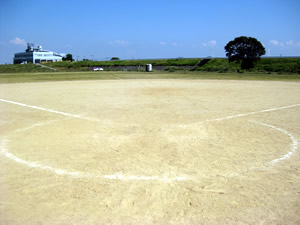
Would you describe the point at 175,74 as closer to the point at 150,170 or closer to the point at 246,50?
the point at 246,50

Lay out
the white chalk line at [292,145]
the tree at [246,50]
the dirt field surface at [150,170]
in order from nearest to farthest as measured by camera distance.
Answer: the dirt field surface at [150,170] < the white chalk line at [292,145] < the tree at [246,50]

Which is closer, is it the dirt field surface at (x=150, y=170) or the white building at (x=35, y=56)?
the dirt field surface at (x=150, y=170)

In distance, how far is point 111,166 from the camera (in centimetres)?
468

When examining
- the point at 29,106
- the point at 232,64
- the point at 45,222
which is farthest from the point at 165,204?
the point at 232,64

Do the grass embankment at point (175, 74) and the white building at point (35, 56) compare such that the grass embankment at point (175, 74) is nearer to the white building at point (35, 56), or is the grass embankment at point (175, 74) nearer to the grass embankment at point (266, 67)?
the grass embankment at point (266, 67)

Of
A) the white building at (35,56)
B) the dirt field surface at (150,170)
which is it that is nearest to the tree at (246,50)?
the dirt field surface at (150,170)

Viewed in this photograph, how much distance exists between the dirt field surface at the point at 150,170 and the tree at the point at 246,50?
37.9 meters

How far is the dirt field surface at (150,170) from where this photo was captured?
3301 millimetres

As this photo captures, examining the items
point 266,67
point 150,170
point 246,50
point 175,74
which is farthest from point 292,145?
point 266,67

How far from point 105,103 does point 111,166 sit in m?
7.20

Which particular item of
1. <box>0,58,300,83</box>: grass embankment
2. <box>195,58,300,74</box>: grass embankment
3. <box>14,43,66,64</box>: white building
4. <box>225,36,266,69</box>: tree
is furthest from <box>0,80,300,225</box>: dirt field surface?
<box>14,43,66,64</box>: white building

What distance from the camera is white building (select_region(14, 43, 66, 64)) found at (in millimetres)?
111812

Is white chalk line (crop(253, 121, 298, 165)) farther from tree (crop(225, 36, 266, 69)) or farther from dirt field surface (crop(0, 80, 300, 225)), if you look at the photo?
tree (crop(225, 36, 266, 69))

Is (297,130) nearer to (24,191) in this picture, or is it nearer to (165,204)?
(165,204)
